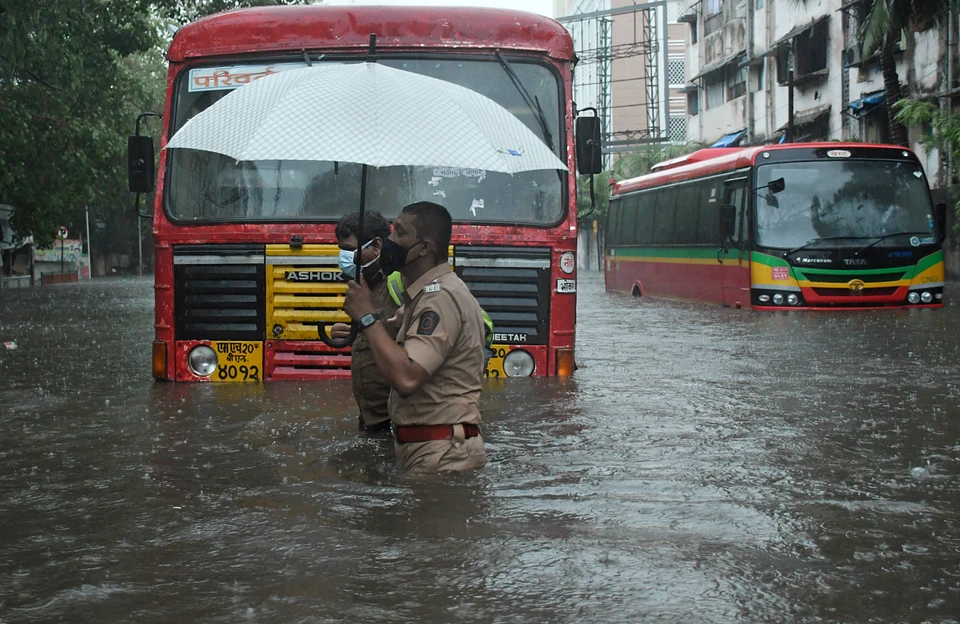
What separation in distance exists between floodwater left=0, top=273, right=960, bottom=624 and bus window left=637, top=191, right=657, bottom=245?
626 inches

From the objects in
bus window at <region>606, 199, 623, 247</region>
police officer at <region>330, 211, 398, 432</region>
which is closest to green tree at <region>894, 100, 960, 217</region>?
bus window at <region>606, 199, 623, 247</region>

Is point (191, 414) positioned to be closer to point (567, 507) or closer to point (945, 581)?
point (567, 507)

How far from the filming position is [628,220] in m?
28.7

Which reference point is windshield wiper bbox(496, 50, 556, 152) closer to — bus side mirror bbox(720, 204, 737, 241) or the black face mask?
the black face mask

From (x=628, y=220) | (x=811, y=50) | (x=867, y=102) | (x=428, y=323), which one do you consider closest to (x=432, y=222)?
(x=428, y=323)

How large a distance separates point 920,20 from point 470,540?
2487 cm

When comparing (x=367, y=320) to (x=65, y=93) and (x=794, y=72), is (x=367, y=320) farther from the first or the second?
(x=794, y=72)

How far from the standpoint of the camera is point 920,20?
27203 mm

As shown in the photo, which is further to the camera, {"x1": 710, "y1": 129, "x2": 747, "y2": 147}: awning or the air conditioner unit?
{"x1": 710, "y1": 129, "x2": 747, "y2": 147}: awning

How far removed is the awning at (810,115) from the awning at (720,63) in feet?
18.1

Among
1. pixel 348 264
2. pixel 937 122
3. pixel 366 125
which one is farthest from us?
pixel 937 122

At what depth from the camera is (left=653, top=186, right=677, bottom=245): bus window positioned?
975 inches

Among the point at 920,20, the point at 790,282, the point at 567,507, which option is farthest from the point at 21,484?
the point at 920,20

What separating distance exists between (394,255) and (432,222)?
0.22 meters
